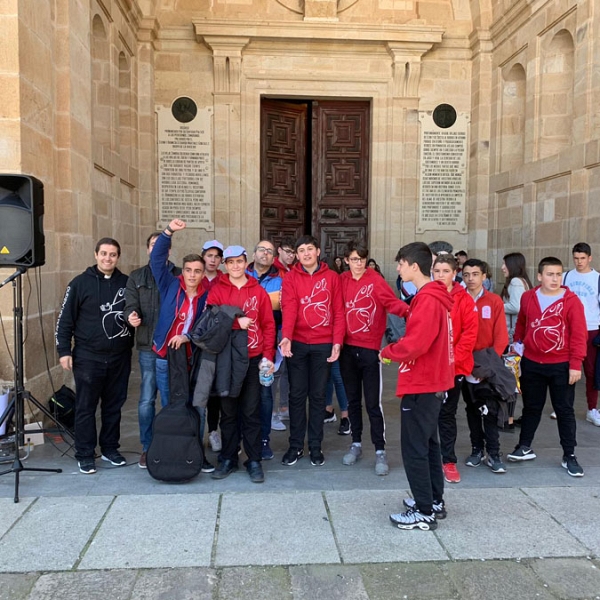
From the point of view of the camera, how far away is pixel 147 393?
175 inches

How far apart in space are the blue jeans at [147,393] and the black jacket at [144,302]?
0.29ft

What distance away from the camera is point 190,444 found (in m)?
4.07

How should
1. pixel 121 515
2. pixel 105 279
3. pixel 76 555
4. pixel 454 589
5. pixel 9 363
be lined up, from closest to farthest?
pixel 454 589, pixel 76 555, pixel 121 515, pixel 105 279, pixel 9 363

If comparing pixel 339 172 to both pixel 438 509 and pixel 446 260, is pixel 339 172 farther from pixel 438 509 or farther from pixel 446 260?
pixel 438 509

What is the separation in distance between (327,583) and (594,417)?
3.97 metres

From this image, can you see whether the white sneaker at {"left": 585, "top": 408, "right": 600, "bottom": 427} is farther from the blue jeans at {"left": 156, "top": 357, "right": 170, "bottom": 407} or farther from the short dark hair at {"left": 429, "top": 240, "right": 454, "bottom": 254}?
the blue jeans at {"left": 156, "top": 357, "right": 170, "bottom": 407}

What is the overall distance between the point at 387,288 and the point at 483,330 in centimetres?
77

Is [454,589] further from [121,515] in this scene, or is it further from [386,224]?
[386,224]

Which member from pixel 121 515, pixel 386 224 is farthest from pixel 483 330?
pixel 386 224

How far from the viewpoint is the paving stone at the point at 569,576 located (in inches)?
110

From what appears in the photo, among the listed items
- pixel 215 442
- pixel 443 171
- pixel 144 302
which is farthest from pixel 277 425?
pixel 443 171

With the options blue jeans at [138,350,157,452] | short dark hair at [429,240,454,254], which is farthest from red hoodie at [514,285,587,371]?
blue jeans at [138,350,157,452]

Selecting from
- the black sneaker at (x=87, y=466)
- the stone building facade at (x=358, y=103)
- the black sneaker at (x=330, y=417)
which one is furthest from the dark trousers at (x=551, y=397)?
the stone building facade at (x=358, y=103)

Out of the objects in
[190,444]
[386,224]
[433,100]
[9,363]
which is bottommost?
[190,444]
